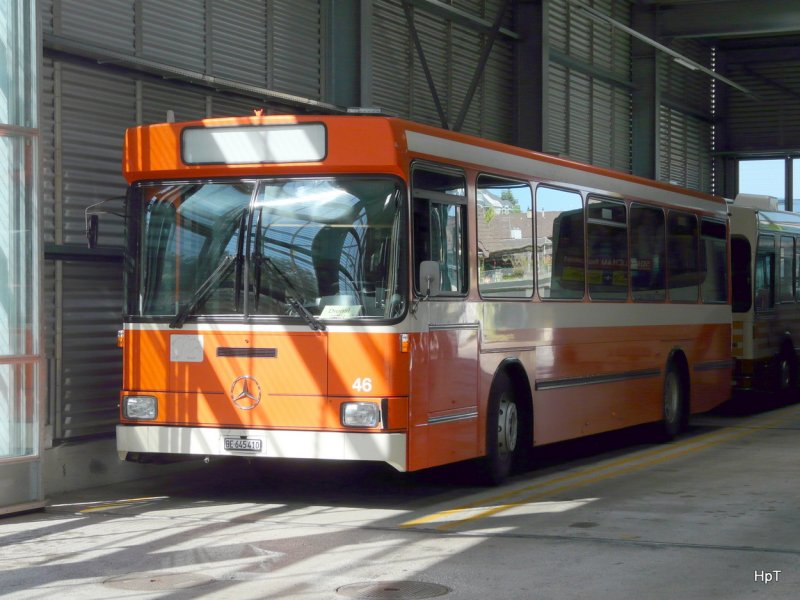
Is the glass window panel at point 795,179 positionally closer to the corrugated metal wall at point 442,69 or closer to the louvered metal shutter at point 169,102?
the corrugated metal wall at point 442,69

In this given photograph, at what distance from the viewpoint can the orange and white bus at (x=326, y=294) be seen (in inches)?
418

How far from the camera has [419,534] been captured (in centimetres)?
966

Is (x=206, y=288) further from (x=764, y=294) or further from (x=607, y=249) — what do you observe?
(x=764, y=294)

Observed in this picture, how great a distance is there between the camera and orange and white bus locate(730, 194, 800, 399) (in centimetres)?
2144

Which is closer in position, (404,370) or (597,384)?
(404,370)

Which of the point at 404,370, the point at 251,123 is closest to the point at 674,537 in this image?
the point at 404,370

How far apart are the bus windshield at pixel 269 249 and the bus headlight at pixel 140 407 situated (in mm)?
677

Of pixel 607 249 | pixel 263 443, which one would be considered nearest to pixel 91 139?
pixel 263 443

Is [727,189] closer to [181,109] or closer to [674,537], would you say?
[181,109]

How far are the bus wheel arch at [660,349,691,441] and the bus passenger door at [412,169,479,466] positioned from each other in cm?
564

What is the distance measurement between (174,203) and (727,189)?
27.3 meters

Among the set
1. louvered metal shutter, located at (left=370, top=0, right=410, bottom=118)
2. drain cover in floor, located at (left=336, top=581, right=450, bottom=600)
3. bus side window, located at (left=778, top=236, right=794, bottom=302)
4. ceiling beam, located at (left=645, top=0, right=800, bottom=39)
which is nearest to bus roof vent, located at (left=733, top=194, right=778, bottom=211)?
bus side window, located at (left=778, top=236, right=794, bottom=302)

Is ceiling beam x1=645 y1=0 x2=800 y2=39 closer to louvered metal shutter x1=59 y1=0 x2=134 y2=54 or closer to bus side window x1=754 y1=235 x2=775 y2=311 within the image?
bus side window x1=754 y1=235 x2=775 y2=311

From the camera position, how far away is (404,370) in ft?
34.9
